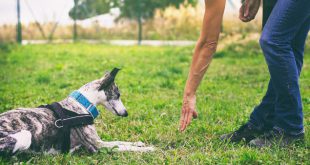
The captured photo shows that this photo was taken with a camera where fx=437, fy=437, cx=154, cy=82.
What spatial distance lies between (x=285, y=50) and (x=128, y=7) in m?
19.1

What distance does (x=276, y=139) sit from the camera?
389 cm

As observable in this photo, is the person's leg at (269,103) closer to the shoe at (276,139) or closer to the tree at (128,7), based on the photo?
the shoe at (276,139)

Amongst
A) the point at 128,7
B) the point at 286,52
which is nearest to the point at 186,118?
the point at 286,52

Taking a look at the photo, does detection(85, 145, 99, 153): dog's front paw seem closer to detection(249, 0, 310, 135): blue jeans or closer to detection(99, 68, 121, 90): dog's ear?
detection(99, 68, 121, 90): dog's ear

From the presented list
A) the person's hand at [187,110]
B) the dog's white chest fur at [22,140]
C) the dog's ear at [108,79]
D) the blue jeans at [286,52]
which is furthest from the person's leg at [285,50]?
the dog's white chest fur at [22,140]

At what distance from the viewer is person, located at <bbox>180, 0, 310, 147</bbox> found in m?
3.53

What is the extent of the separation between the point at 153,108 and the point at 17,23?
1484 centimetres

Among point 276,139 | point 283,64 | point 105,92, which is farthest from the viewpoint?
point 105,92

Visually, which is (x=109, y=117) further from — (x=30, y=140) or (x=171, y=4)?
(x=171, y=4)

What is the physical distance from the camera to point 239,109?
223 inches

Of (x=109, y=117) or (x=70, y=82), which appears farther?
(x=70, y=82)

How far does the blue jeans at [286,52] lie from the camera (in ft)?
11.5

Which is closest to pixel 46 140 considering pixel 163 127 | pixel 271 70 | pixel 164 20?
pixel 163 127

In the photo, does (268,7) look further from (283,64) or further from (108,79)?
(108,79)
